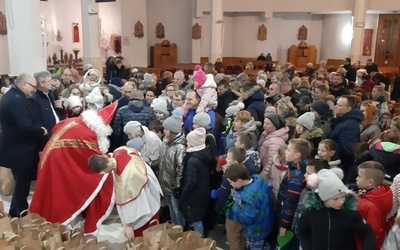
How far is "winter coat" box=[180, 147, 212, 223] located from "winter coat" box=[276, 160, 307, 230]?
3.02 feet

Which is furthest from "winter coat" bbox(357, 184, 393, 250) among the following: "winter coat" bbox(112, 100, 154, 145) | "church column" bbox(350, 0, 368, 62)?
"church column" bbox(350, 0, 368, 62)

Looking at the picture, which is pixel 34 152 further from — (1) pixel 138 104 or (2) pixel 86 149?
(1) pixel 138 104

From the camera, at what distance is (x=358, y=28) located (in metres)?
18.0

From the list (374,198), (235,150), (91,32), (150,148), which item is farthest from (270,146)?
(91,32)

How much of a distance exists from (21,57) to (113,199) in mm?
4522

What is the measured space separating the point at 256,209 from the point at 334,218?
1.07 meters

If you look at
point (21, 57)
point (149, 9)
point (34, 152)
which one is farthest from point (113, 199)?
point (149, 9)

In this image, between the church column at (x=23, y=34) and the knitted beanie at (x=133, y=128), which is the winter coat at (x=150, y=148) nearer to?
the knitted beanie at (x=133, y=128)

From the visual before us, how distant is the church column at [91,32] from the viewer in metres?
14.0

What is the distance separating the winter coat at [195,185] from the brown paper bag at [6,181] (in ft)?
9.23

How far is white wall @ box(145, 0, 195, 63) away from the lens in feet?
67.5

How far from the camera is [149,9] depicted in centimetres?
2050

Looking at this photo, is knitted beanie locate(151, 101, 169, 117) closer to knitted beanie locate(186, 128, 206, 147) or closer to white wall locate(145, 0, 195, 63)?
knitted beanie locate(186, 128, 206, 147)

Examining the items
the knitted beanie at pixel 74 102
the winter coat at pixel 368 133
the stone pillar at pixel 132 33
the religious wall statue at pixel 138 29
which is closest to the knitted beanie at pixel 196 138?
the winter coat at pixel 368 133
